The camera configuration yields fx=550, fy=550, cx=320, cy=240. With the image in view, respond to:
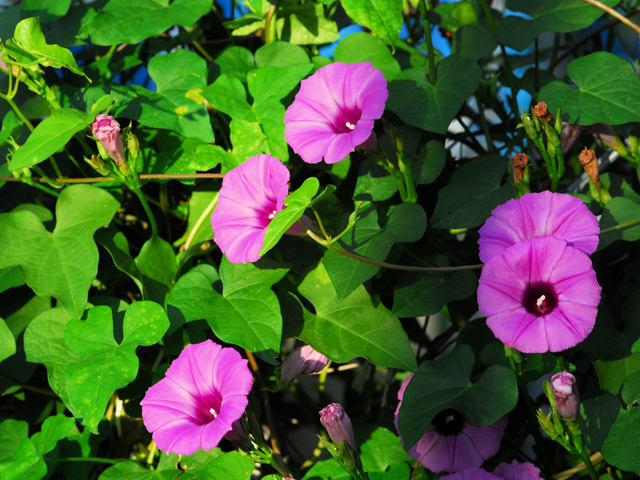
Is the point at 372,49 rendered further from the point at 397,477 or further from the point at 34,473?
the point at 34,473

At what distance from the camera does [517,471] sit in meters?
0.86

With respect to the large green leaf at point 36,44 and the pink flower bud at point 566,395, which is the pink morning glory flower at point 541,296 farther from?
the large green leaf at point 36,44

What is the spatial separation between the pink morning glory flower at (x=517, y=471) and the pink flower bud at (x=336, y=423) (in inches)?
10.8

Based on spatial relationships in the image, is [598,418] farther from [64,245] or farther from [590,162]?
[64,245]

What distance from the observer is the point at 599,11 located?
3.24ft

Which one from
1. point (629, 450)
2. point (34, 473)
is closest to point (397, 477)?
point (629, 450)

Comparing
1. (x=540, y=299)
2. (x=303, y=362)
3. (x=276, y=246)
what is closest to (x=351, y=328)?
(x=303, y=362)

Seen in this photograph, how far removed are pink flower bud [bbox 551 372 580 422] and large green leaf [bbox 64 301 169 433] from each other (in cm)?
56

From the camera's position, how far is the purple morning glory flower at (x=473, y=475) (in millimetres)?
810

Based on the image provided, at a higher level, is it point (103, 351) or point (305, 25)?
point (305, 25)

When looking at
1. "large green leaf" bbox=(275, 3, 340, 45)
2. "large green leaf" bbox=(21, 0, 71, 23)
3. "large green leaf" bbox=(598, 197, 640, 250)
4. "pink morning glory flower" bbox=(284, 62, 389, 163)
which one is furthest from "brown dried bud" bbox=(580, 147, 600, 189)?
"large green leaf" bbox=(21, 0, 71, 23)

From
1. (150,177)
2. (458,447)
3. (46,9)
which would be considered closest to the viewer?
(458,447)

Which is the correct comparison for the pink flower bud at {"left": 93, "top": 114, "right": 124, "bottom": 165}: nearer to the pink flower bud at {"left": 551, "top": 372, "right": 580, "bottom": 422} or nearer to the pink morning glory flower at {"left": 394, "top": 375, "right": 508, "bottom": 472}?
the pink morning glory flower at {"left": 394, "top": 375, "right": 508, "bottom": 472}

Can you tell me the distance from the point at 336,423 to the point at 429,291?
11.0 inches
